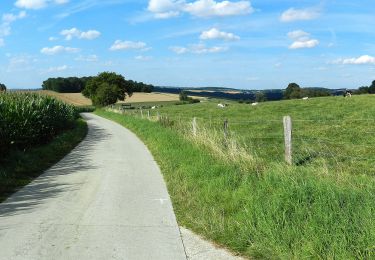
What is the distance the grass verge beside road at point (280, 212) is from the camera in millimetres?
4992

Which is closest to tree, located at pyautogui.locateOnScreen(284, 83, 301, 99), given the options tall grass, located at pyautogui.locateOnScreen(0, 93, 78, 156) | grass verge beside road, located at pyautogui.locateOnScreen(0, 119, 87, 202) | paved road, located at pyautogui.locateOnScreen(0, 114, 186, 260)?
tall grass, located at pyautogui.locateOnScreen(0, 93, 78, 156)

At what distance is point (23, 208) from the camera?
26.0ft

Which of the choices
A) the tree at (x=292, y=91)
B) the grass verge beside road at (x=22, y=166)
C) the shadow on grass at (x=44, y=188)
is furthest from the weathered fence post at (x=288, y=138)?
the tree at (x=292, y=91)

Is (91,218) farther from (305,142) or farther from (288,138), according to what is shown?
(305,142)

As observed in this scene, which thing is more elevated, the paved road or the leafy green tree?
the leafy green tree

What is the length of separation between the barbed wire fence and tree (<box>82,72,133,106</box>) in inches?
2665

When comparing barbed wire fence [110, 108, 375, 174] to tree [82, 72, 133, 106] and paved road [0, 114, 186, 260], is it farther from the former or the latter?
tree [82, 72, 133, 106]

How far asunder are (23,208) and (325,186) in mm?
5020

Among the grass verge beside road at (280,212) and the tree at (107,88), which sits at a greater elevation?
the tree at (107,88)

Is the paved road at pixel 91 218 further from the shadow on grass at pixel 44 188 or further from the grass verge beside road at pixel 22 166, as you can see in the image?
the grass verge beside road at pixel 22 166

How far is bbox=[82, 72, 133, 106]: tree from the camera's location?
90500 millimetres

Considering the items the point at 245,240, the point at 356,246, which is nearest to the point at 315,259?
the point at 356,246

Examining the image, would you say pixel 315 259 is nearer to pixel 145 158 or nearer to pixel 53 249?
pixel 53 249

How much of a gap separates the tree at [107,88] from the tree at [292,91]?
3468cm
